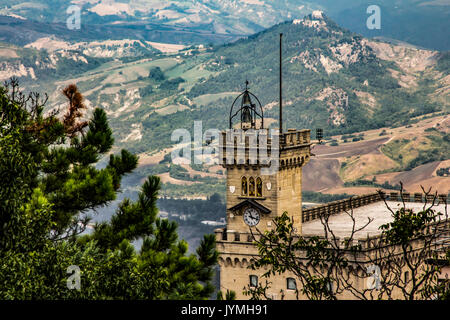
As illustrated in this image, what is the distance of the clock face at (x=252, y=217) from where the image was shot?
72438mm

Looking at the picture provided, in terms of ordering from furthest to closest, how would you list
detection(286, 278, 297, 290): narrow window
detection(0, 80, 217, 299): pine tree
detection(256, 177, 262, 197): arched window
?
detection(256, 177, 262, 197): arched window → detection(286, 278, 297, 290): narrow window → detection(0, 80, 217, 299): pine tree

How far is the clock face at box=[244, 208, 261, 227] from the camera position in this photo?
7244cm

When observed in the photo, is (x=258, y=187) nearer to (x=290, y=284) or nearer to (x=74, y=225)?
(x=290, y=284)

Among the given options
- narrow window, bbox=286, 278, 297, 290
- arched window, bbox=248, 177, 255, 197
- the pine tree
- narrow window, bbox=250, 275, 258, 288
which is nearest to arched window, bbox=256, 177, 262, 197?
arched window, bbox=248, 177, 255, 197

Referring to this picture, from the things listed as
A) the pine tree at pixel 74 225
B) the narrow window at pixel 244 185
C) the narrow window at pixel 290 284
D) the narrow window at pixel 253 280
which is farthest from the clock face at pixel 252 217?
the pine tree at pixel 74 225

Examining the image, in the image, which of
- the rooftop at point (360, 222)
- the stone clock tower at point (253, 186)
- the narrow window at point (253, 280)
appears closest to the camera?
the stone clock tower at point (253, 186)

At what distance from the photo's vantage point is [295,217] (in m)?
73.9

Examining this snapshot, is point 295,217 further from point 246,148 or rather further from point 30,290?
point 30,290

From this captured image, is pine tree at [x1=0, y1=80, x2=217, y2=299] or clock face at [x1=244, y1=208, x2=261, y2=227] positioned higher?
clock face at [x1=244, y1=208, x2=261, y2=227]

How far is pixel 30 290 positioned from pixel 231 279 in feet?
135

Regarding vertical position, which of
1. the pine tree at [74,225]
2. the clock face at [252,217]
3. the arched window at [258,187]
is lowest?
the pine tree at [74,225]

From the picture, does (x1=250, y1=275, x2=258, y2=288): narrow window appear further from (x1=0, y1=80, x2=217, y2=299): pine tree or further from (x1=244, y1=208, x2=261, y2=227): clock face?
(x1=0, y1=80, x2=217, y2=299): pine tree

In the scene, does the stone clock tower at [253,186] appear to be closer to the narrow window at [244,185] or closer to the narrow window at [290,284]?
the narrow window at [244,185]

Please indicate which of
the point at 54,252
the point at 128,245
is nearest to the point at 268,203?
the point at 128,245
